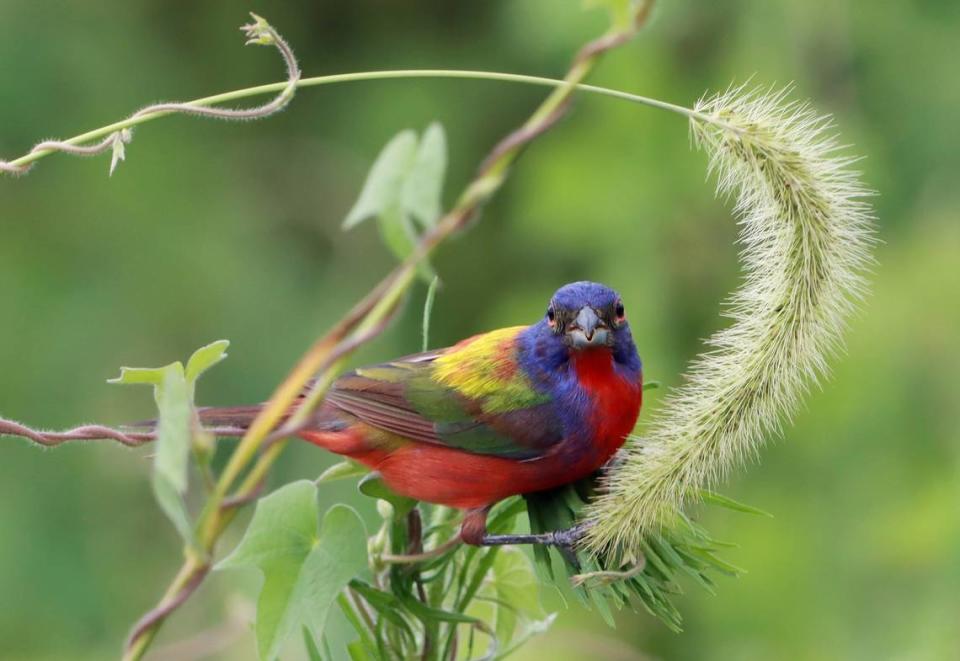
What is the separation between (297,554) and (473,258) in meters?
4.53

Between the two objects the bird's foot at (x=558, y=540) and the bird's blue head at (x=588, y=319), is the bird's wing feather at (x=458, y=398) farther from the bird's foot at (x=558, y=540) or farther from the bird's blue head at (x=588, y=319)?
the bird's foot at (x=558, y=540)

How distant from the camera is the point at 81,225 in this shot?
19.9 feet

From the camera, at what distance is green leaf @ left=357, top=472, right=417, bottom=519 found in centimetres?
205

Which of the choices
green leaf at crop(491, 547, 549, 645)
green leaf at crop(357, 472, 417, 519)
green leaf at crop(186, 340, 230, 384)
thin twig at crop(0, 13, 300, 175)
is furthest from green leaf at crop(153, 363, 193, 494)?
green leaf at crop(491, 547, 549, 645)

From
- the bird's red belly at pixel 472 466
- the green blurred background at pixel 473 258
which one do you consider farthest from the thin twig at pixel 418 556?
the green blurred background at pixel 473 258

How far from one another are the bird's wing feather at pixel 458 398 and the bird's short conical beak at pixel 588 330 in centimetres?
17

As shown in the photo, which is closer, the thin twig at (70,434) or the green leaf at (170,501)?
the green leaf at (170,501)

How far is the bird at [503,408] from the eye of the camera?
247cm

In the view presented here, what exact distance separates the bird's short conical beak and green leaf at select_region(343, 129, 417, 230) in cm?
134

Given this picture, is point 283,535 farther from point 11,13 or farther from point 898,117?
point 11,13

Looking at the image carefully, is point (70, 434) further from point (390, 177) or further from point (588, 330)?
point (588, 330)

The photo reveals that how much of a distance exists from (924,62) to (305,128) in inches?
115

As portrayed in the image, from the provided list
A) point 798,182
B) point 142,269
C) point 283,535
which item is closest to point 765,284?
point 798,182

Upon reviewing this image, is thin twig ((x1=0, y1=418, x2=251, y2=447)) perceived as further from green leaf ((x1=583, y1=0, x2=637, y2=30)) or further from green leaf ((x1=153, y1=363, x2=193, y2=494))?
green leaf ((x1=583, y1=0, x2=637, y2=30))
